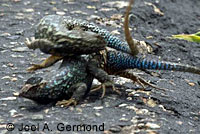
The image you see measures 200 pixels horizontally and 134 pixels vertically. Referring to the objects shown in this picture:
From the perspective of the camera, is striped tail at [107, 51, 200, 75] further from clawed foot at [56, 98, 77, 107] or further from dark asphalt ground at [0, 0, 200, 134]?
clawed foot at [56, 98, 77, 107]

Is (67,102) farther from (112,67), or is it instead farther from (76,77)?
(112,67)

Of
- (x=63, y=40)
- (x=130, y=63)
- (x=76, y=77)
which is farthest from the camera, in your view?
(x=130, y=63)

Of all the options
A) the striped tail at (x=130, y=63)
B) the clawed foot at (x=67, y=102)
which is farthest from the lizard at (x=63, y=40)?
the clawed foot at (x=67, y=102)

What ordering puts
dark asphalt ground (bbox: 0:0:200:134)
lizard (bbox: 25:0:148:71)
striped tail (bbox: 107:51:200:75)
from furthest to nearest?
striped tail (bbox: 107:51:200:75)
lizard (bbox: 25:0:148:71)
dark asphalt ground (bbox: 0:0:200:134)

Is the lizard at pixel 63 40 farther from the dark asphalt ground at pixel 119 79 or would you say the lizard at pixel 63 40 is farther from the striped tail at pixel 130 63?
the dark asphalt ground at pixel 119 79

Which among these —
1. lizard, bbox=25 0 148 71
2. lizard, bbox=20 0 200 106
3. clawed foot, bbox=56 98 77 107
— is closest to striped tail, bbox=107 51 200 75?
lizard, bbox=20 0 200 106

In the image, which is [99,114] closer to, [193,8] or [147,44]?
[147,44]

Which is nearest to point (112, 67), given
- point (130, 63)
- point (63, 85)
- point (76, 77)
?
point (130, 63)

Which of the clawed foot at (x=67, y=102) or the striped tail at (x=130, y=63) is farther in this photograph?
the striped tail at (x=130, y=63)

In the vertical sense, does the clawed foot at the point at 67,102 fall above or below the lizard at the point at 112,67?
below
